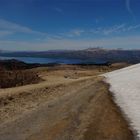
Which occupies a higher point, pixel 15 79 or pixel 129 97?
pixel 15 79

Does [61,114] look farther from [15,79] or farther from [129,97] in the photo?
[15,79]

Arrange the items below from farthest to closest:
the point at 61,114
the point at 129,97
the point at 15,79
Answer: the point at 15,79, the point at 129,97, the point at 61,114

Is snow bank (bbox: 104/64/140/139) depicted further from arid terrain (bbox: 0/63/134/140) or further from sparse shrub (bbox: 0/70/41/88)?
sparse shrub (bbox: 0/70/41/88)

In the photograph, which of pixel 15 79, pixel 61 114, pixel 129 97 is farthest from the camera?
pixel 15 79

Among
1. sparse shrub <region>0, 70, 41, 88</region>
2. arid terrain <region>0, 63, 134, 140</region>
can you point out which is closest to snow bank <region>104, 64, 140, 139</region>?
arid terrain <region>0, 63, 134, 140</region>

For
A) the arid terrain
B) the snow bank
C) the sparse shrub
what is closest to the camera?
the arid terrain

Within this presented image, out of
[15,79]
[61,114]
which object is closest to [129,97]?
[61,114]

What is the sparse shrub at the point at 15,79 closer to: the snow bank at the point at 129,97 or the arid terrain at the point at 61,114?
the arid terrain at the point at 61,114

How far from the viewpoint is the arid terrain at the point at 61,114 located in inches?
555

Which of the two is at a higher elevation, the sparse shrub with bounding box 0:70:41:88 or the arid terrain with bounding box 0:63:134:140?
the sparse shrub with bounding box 0:70:41:88

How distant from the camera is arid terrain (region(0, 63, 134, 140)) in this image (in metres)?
14.1

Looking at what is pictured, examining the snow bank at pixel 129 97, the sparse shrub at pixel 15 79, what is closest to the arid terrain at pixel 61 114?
the snow bank at pixel 129 97

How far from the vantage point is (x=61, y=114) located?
17828mm

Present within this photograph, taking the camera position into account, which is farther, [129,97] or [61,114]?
[129,97]
